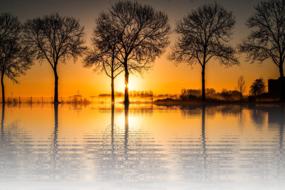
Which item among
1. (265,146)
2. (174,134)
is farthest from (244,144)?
(174,134)

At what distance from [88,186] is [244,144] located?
686 cm

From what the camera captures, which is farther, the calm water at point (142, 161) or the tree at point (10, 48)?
the tree at point (10, 48)

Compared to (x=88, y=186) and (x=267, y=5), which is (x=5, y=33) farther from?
(x=88, y=186)

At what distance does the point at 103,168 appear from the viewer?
977cm

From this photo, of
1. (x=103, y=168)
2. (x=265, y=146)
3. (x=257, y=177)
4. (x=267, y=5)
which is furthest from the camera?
(x=267, y=5)

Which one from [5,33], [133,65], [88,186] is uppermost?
[5,33]

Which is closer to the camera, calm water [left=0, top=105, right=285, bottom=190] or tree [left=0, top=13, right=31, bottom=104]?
calm water [left=0, top=105, right=285, bottom=190]

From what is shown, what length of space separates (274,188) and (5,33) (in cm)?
5538

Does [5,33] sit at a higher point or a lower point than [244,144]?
higher

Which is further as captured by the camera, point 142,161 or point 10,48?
point 10,48

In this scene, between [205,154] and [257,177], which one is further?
[205,154]

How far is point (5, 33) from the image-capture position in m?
59.3

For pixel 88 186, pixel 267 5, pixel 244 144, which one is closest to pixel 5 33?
pixel 267 5

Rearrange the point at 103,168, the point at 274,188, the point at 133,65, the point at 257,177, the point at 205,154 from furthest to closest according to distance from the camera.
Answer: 1. the point at 133,65
2. the point at 205,154
3. the point at 103,168
4. the point at 257,177
5. the point at 274,188
